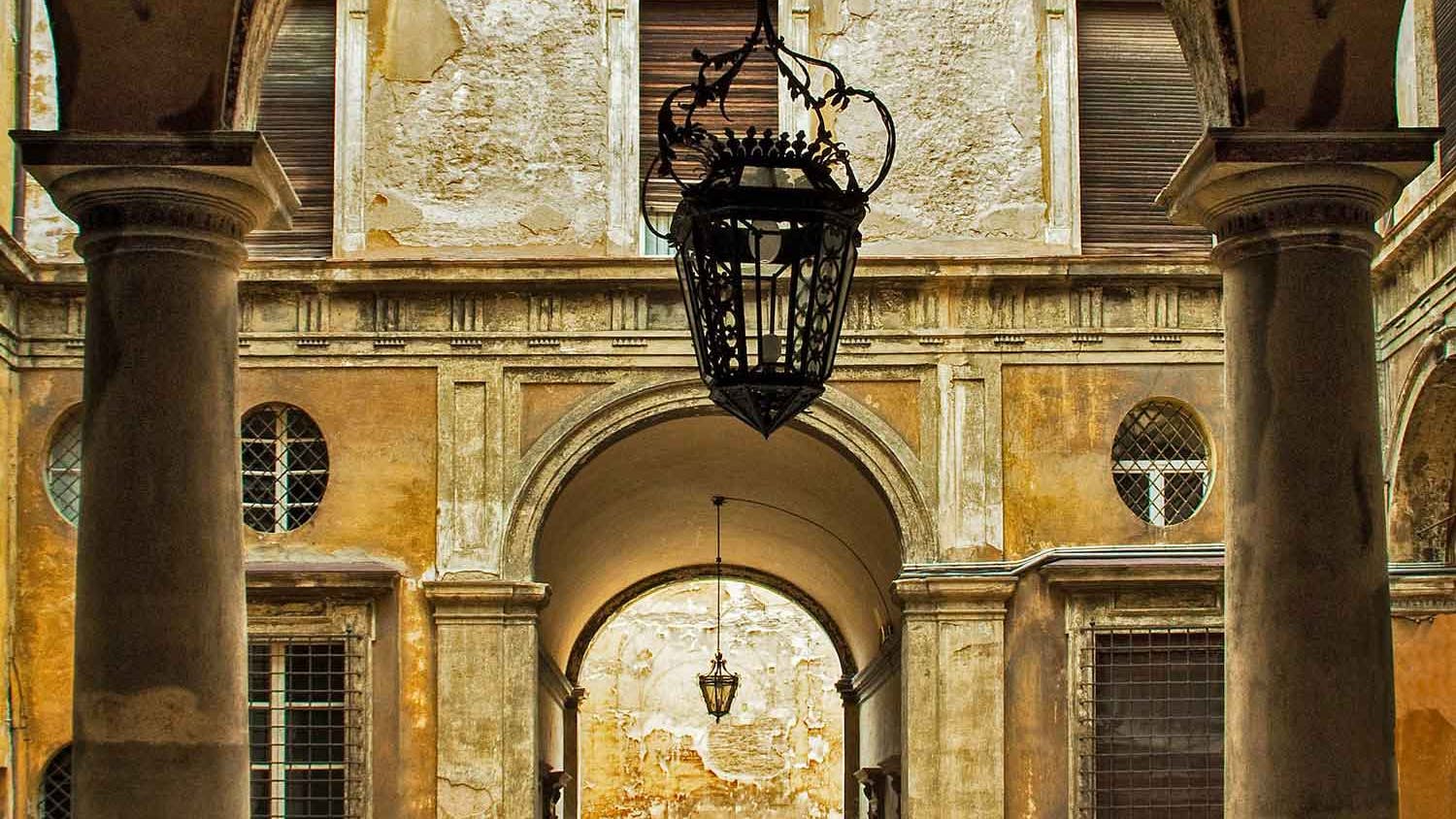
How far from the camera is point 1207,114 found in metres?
7.08

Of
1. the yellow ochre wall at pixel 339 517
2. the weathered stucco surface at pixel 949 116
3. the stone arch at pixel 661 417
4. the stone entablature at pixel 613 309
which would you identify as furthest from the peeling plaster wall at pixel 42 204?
the weathered stucco surface at pixel 949 116

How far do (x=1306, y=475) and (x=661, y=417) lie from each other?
1013 centimetres

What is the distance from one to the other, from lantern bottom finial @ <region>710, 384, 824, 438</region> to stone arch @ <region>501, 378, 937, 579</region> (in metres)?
10.1

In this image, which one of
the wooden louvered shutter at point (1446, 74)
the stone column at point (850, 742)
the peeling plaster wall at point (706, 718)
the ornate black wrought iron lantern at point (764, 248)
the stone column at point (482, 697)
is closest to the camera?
the ornate black wrought iron lantern at point (764, 248)

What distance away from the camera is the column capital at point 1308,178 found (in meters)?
6.75

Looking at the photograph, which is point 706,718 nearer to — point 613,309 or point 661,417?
point 661,417

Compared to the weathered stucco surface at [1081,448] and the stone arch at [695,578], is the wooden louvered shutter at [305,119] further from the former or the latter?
the stone arch at [695,578]

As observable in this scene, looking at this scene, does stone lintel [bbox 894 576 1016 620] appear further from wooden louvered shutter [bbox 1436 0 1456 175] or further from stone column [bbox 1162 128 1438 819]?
stone column [bbox 1162 128 1438 819]

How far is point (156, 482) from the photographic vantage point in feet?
21.8

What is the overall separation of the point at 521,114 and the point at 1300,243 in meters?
10.7

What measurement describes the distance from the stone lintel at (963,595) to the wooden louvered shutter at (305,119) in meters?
4.97

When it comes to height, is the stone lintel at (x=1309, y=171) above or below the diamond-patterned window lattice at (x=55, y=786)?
above

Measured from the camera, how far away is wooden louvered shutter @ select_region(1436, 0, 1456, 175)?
1429 cm

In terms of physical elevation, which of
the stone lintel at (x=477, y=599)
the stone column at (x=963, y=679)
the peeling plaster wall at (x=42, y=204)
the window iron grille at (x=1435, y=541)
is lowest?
the stone column at (x=963, y=679)
